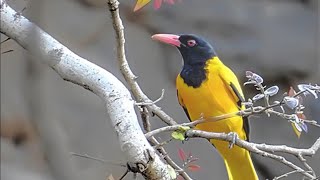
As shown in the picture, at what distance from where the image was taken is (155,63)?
6.28ft

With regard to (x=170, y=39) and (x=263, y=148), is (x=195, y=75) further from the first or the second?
(x=263, y=148)

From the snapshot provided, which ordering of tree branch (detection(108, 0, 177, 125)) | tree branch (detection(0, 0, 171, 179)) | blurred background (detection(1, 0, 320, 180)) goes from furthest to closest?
1. blurred background (detection(1, 0, 320, 180))
2. tree branch (detection(108, 0, 177, 125))
3. tree branch (detection(0, 0, 171, 179))

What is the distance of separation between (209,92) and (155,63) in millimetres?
671

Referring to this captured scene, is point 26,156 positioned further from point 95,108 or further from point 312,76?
point 312,76

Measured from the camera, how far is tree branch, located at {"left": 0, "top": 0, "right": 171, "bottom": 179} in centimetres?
78

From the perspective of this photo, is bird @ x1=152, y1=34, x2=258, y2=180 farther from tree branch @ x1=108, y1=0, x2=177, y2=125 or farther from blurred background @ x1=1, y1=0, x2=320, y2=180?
blurred background @ x1=1, y1=0, x2=320, y2=180

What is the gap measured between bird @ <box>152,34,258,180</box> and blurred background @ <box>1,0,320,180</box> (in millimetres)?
317

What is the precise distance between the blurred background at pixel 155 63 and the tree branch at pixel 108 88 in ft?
1.85

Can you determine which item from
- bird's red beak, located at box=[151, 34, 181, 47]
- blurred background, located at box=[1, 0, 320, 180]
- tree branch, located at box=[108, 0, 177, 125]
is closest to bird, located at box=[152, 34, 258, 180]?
bird's red beak, located at box=[151, 34, 181, 47]

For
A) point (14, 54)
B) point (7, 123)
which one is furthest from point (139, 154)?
point (7, 123)

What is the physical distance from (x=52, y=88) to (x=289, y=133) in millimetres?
843

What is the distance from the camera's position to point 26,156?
162 cm

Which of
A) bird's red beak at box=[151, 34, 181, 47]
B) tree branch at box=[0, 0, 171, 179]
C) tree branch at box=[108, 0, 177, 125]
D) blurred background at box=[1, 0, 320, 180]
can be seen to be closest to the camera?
tree branch at box=[0, 0, 171, 179]

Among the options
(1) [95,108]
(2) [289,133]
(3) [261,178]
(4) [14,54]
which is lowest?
(3) [261,178]
